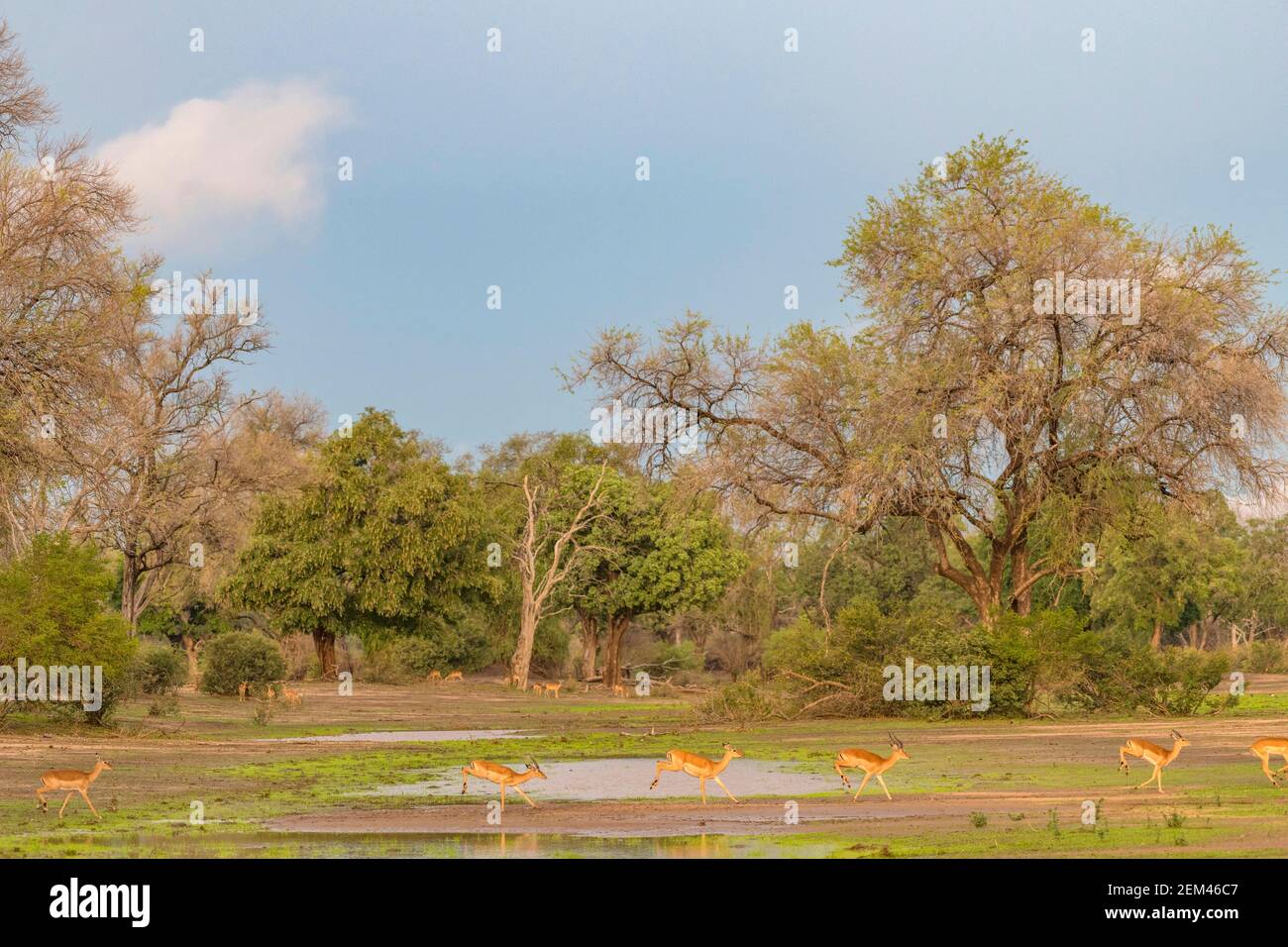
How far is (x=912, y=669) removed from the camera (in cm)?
3338

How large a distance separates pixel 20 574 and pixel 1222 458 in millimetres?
25693

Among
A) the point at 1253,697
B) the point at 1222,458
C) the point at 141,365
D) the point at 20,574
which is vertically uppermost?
the point at 141,365

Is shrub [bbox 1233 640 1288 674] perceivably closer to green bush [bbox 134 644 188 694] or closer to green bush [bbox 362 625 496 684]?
green bush [bbox 362 625 496 684]

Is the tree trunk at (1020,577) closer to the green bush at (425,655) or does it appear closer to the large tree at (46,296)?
the large tree at (46,296)

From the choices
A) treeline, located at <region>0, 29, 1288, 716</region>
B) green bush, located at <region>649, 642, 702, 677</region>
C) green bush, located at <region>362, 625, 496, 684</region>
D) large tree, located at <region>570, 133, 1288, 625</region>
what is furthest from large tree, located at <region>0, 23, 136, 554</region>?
green bush, located at <region>649, 642, 702, 677</region>

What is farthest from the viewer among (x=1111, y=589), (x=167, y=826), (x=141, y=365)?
(x=1111, y=589)

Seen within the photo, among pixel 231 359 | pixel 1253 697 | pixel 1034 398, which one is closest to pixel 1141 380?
pixel 1034 398

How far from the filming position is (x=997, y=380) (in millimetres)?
33531

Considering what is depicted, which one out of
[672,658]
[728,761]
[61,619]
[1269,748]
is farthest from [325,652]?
[1269,748]

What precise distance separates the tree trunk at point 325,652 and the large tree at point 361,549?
4 cm

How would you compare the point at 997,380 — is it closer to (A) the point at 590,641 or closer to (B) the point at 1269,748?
(B) the point at 1269,748

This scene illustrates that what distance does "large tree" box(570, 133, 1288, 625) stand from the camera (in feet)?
110

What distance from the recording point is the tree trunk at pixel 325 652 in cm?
6222
